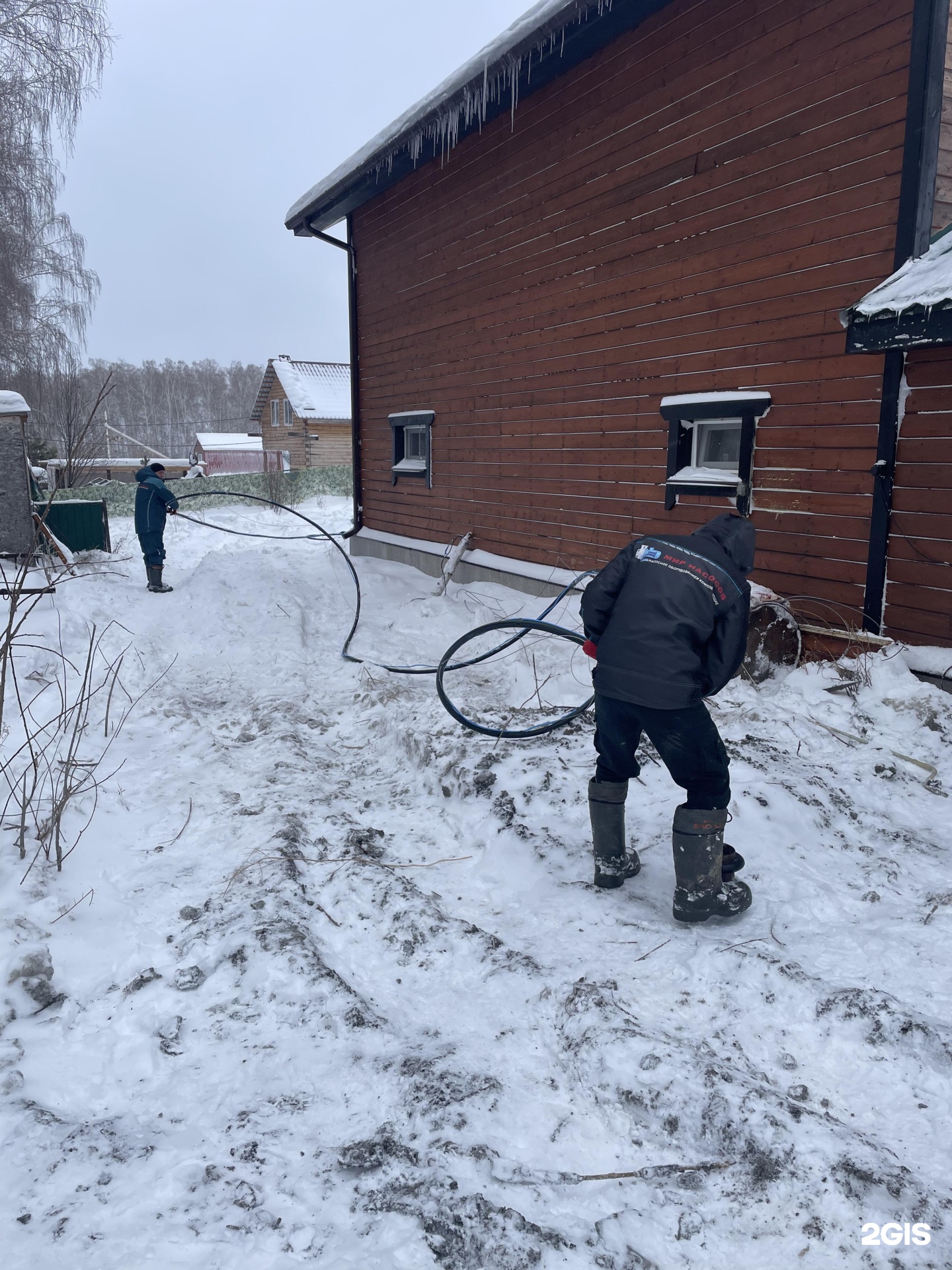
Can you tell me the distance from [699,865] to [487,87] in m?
7.93

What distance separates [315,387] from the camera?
1325 inches

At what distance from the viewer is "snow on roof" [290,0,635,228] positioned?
6.45 metres

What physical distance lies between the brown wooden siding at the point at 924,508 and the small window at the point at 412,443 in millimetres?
6686

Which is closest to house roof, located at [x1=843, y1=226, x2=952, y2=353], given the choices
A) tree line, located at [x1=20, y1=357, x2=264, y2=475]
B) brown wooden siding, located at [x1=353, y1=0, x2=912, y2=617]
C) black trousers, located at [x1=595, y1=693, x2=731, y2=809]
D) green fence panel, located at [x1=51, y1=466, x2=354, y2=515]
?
brown wooden siding, located at [x1=353, y1=0, x2=912, y2=617]

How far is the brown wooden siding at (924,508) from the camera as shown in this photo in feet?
15.0

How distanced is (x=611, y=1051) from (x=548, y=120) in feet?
27.5

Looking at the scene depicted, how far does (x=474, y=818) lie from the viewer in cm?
392

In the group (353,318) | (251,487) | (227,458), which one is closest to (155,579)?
(353,318)

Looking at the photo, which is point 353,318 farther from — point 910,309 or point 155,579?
point 910,309

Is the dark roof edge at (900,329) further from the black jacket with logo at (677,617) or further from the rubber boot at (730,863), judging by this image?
the rubber boot at (730,863)

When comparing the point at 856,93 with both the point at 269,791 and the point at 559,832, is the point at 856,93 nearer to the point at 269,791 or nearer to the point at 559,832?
the point at 559,832

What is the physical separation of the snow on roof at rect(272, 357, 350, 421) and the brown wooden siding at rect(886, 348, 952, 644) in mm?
29262

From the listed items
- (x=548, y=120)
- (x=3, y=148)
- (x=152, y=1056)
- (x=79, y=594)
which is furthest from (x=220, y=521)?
(x=152, y=1056)

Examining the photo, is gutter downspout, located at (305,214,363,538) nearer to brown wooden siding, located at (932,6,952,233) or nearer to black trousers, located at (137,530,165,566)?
black trousers, located at (137,530,165,566)
